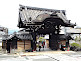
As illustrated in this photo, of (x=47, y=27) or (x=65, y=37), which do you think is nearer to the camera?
(x=47, y=27)

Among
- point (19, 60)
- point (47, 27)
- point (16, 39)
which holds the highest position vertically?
point (47, 27)

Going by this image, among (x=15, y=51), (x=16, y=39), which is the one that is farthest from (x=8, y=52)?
(x=16, y=39)

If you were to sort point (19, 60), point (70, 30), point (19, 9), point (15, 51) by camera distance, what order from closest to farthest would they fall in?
1. point (19, 60)
2. point (15, 51)
3. point (19, 9)
4. point (70, 30)

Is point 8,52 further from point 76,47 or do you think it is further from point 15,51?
point 76,47

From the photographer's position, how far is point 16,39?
17.1 meters

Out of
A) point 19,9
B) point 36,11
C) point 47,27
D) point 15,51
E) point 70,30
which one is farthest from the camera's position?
point 70,30

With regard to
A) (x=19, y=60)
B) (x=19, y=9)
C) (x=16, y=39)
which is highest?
(x=19, y=9)

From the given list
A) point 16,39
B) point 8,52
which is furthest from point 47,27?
point 8,52

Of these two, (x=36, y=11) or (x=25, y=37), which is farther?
(x=36, y=11)

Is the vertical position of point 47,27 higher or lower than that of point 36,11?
lower

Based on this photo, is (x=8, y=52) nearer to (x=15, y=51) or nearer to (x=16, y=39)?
(x=15, y=51)

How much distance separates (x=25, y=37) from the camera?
1769 cm

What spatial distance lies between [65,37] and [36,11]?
7535mm

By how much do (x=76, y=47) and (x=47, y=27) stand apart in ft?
20.9
